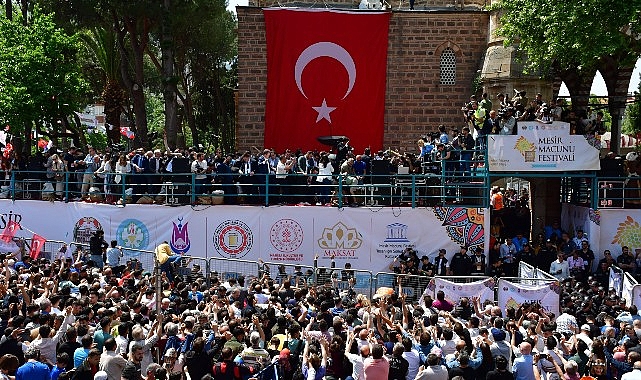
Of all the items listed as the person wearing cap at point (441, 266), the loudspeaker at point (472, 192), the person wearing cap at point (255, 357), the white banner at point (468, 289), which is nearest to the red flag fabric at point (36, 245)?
the person wearing cap at point (441, 266)

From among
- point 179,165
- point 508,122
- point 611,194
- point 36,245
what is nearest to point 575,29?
point 508,122

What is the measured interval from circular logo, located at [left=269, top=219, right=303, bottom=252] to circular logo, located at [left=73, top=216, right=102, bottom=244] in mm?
4914

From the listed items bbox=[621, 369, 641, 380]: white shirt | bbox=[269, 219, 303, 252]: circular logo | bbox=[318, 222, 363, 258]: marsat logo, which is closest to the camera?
bbox=[621, 369, 641, 380]: white shirt

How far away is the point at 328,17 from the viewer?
31.2m

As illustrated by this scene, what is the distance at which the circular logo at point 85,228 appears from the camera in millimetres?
24672

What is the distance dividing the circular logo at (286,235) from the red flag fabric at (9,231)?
7.12m

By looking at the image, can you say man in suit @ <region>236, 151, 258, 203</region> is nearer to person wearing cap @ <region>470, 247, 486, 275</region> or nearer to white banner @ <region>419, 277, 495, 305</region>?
person wearing cap @ <region>470, 247, 486, 275</region>

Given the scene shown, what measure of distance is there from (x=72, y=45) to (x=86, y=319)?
21.9 m

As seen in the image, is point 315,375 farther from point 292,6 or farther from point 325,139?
point 292,6

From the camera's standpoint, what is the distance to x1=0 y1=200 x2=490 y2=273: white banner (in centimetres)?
2314

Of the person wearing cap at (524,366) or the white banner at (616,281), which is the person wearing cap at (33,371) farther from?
the white banner at (616,281)

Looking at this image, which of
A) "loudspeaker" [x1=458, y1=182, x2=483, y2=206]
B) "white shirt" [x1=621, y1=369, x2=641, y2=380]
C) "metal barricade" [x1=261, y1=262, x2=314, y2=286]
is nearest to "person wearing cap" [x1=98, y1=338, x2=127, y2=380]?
"white shirt" [x1=621, y1=369, x2=641, y2=380]

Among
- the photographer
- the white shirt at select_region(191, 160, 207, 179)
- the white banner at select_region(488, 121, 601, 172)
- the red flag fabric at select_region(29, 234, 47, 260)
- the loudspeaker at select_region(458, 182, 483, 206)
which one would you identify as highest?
the photographer

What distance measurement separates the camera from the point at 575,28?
23078 mm
